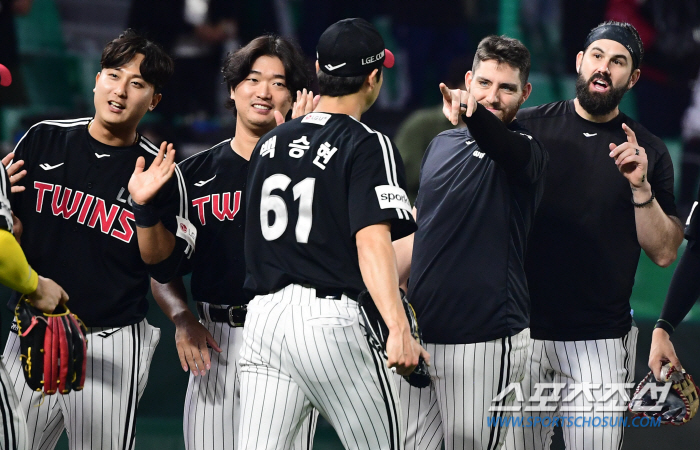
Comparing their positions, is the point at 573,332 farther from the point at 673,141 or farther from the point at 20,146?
the point at 673,141

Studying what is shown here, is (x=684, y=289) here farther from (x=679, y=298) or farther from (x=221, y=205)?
(x=221, y=205)

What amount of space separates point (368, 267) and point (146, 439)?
2696mm

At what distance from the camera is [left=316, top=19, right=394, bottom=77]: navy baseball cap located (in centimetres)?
261

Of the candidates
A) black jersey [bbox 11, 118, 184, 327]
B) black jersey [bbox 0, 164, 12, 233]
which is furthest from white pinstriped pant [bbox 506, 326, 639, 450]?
black jersey [bbox 0, 164, 12, 233]

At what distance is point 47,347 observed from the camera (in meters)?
2.62

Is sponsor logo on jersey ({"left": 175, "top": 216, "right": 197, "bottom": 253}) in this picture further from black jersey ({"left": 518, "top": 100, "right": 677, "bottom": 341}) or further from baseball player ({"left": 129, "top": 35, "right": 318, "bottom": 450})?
black jersey ({"left": 518, "top": 100, "right": 677, "bottom": 341})

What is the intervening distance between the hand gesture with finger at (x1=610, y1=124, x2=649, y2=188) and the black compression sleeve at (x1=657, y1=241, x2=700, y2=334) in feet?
1.69

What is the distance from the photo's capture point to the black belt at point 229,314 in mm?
3180

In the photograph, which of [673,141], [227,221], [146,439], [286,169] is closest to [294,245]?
[286,169]

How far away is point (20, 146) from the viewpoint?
Answer: 3039mm

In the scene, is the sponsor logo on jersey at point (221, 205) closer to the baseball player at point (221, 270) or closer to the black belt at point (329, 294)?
the baseball player at point (221, 270)

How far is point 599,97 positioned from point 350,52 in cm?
133

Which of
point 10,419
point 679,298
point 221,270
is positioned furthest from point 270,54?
point 679,298

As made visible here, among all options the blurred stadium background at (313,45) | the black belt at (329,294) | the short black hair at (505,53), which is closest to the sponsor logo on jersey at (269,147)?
the black belt at (329,294)
